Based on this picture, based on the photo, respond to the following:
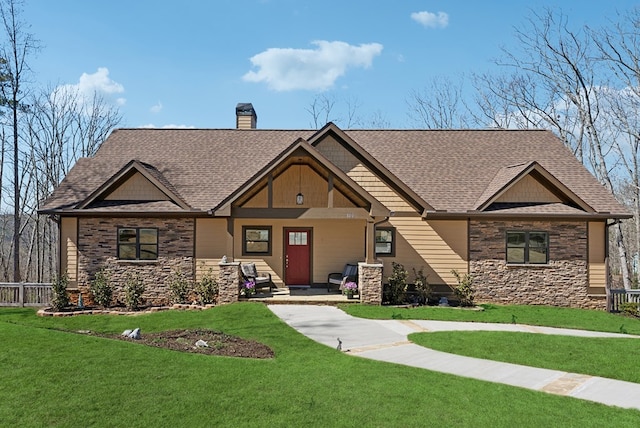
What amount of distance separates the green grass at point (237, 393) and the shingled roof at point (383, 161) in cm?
861

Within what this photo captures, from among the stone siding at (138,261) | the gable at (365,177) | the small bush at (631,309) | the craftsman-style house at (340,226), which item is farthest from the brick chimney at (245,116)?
the small bush at (631,309)

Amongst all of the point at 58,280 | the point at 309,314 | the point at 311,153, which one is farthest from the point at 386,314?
the point at 58,280

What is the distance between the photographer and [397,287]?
14586 mm

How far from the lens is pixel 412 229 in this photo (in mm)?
15766

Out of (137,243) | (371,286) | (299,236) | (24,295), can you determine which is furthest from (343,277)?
(24,295)

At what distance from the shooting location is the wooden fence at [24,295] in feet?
50.1

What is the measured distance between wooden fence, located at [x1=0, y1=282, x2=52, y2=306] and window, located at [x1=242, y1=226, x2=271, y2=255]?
265 inches

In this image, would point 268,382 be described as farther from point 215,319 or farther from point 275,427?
point 215,319

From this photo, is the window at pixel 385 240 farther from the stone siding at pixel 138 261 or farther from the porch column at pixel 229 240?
the stone siding at pixel 138 261

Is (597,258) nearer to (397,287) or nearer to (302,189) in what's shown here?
(397,287)

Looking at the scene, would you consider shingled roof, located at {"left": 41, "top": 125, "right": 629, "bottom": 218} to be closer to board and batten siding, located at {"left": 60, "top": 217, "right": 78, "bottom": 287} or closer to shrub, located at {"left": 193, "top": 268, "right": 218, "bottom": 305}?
board and batten siding, located at {"left": 60, "top": 217, "right": 78, "bottom": 287}

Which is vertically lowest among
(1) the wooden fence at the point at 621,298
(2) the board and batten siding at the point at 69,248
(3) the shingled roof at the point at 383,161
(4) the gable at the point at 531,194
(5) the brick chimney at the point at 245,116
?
(1) the wooden fence at the point at 621,298

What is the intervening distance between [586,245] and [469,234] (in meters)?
3.92

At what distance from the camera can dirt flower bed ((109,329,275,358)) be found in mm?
8047
